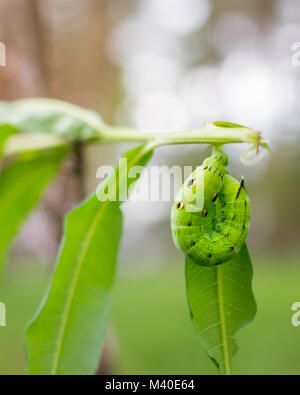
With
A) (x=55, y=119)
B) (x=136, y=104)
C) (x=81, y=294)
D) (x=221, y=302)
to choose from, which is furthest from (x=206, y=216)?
(x=136, y=104)

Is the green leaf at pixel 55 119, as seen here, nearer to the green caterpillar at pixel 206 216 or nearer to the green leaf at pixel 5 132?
the green leaf at pixel 5 132

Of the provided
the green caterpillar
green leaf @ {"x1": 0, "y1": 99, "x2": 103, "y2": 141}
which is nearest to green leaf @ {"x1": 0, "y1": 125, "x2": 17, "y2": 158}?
Result: green leaf @ {"x1": 0, "y1": 99, "x2": 103, "y2": 141}

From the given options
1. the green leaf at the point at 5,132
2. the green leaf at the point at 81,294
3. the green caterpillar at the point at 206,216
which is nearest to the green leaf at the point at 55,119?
the green leaf at the point at 5,132

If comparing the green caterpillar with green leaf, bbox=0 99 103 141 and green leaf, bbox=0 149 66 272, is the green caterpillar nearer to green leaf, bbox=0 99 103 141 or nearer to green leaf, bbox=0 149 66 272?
green leaf, bbox=0 99 103 141

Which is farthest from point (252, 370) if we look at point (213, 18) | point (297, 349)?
point (213, 18)

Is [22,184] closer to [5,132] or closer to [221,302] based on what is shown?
[5,132]
